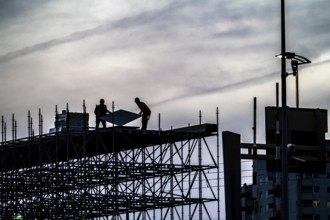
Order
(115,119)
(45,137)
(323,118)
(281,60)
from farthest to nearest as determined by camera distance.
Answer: (45,137) < (115,119) < (323,118) < (281,60)

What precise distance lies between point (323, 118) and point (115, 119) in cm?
1723

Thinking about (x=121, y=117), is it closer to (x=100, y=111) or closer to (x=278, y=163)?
(x=100, y=111)

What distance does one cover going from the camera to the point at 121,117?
4553 centimetres

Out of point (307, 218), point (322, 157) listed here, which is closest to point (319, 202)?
point (307, 218)

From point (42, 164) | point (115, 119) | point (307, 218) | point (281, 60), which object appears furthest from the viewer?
point (307, 218)

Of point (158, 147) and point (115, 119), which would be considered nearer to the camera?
point (115, 119)

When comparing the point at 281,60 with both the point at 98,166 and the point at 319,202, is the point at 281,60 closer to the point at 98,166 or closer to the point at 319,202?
the point at 98,166

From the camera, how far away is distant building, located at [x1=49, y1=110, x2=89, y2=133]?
4784 cm

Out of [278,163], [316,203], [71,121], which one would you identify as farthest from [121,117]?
[316,203]

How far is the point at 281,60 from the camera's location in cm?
2730

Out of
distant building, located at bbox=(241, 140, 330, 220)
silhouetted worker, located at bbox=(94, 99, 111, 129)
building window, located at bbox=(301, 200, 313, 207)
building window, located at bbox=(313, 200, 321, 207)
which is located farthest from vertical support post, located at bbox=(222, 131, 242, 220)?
building window, located at bbox=(313, 200, 321, 207)

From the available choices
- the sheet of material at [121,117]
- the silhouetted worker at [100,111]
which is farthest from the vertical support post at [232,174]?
the silhouetted worker at [100,111]

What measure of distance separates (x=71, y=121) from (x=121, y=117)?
3.67 meters

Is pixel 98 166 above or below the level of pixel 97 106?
below
